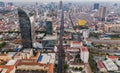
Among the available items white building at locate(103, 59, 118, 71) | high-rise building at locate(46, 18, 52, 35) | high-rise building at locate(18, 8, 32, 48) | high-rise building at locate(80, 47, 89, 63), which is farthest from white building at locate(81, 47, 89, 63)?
high-rise building at locate(46, 18, 52, 35)

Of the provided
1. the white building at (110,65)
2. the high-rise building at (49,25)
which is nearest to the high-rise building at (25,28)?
the high-rise building at (49,25)

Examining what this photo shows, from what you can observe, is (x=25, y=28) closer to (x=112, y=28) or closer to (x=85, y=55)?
(x=85, y=55)

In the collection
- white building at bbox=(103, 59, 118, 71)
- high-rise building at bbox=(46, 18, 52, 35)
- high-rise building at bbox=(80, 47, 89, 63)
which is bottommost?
white building at bbox=(103, 59, 118, 71)

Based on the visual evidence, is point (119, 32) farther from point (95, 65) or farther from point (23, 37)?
point (23, 37)

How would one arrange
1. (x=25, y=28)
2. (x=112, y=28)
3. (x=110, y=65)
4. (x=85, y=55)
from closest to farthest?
(x=110, y=65), (x=85, y=55), (x=25, y=28), (x=112, y=28)

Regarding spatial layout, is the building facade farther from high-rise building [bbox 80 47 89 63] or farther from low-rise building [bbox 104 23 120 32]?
high-rise building [bbox 80 47 89 63]

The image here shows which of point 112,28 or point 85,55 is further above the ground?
point 112,28

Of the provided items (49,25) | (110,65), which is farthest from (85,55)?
(49,25)

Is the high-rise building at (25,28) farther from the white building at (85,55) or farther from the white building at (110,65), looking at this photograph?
the white building at (110,65)
